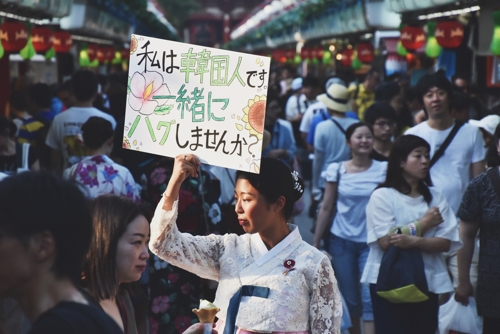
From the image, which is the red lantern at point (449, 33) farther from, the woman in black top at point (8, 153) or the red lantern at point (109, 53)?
the red lantern at point (109, 53)

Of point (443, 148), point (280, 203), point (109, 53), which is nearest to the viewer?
point (280, 203)

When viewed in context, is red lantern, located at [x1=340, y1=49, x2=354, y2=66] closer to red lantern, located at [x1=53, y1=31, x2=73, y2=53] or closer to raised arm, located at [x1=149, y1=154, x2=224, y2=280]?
red lantern, located at [x1=53, y1=31, x2=73, y2=53]

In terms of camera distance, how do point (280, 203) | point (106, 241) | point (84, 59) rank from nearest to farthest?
point (106, 241) → point (280, 203) → point (84, 59)

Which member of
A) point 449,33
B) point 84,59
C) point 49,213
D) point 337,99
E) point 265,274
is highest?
point 449,33

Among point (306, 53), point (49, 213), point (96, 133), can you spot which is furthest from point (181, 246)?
point (306, 53)

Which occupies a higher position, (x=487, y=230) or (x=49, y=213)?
(x=49, y=213)

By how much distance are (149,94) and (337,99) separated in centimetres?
546

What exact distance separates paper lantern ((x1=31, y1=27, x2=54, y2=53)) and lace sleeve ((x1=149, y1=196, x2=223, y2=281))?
10.5 meters

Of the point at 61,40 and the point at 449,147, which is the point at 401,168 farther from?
the point at 61,40

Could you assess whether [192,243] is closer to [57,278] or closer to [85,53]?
[57,278]

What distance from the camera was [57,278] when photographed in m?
2.26

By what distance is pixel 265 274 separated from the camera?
355 cm

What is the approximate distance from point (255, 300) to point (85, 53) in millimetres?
17781

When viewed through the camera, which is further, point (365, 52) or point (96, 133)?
point (365, 52)
